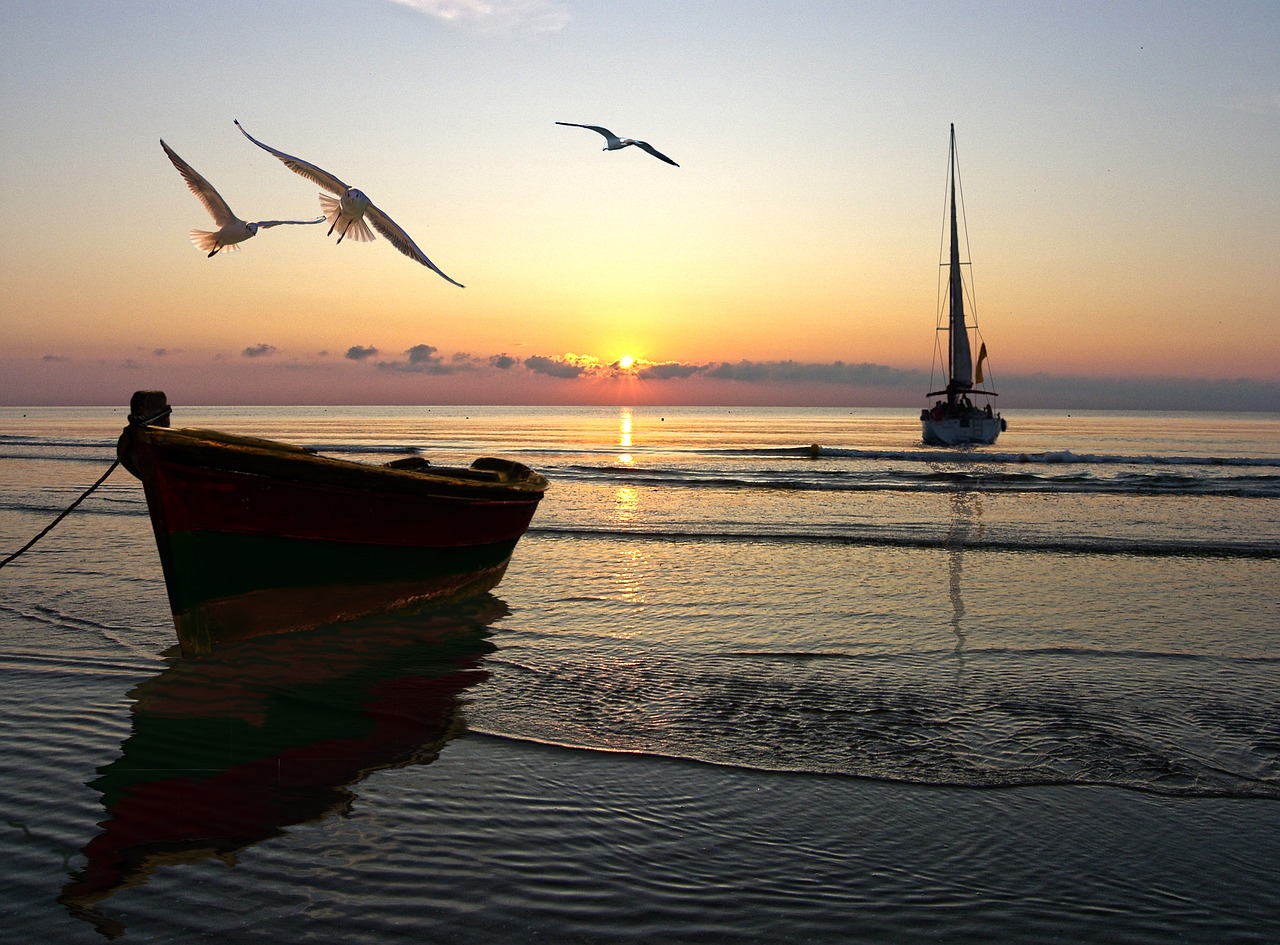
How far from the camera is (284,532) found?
859 cm

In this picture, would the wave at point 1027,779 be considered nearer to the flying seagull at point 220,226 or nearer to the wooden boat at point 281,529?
the wooden boat at point 281,529

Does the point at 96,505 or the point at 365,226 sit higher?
the point at 365,226

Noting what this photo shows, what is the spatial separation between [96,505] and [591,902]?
2346 centimetres

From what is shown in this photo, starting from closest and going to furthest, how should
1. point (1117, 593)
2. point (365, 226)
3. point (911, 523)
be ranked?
point (365, 226) → point (1117, 593) → point (911, 523)

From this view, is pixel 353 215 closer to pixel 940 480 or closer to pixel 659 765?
pixel 659 765

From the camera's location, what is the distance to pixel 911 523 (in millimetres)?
21391

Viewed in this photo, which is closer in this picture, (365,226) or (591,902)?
(591,902)

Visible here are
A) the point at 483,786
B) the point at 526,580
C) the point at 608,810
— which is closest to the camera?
the point at 608,810

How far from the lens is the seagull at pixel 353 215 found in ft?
32.3

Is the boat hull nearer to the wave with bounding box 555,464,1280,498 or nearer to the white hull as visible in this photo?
the wave with bounding box 555,464,1280,498

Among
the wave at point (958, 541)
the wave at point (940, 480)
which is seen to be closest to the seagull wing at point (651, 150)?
the wave at point (958, 541)

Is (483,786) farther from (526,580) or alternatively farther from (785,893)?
(526,580)

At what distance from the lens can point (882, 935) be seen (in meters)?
3.72

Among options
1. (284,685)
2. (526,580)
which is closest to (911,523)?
(526,580)
